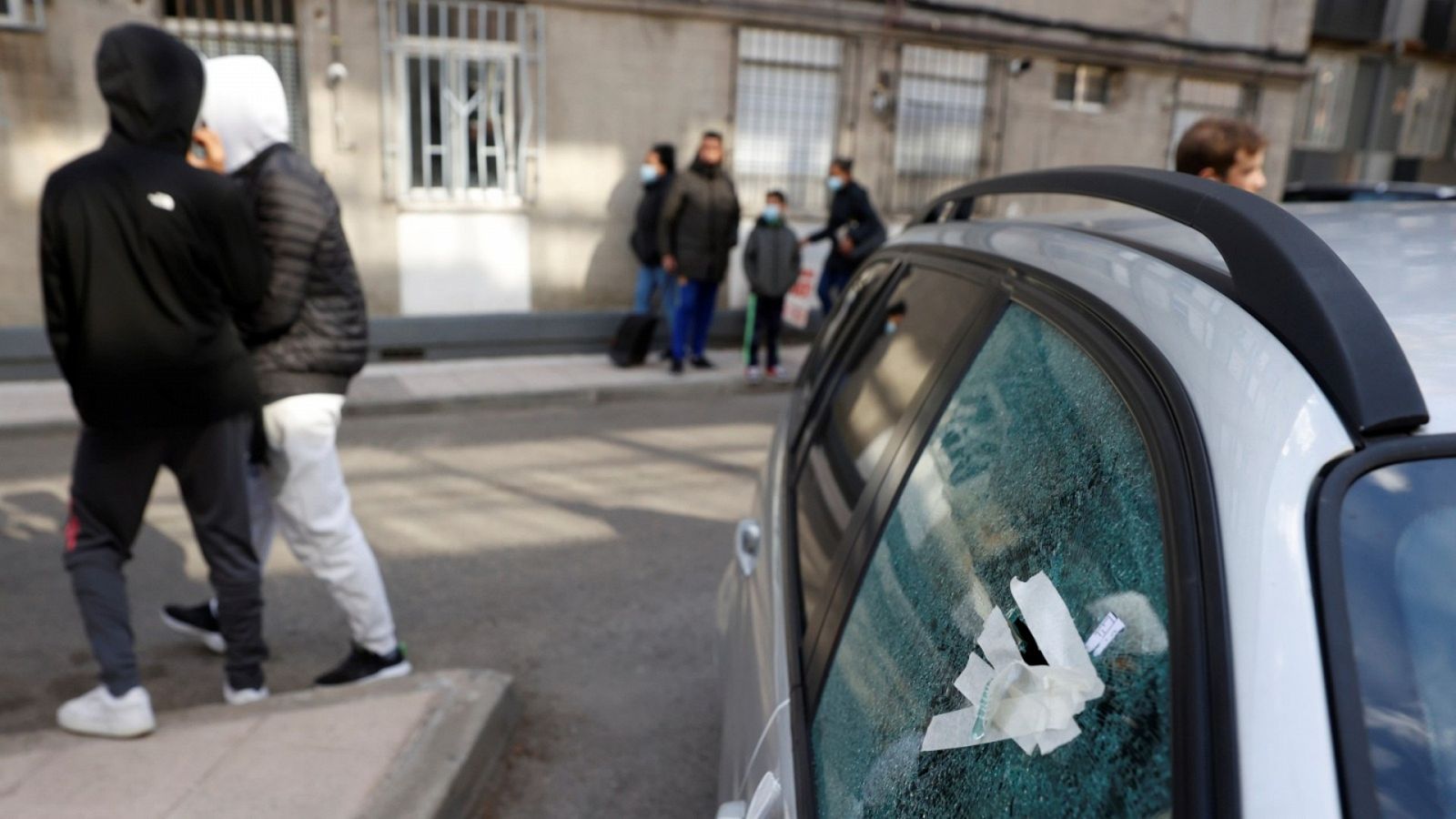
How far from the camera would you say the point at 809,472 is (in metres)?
2.27

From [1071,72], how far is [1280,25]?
11.0ft

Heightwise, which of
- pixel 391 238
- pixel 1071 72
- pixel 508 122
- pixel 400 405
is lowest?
pixel 400 405

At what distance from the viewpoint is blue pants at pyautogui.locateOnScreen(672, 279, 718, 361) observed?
352 inches

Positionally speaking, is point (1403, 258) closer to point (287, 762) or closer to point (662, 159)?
point (287, 762)

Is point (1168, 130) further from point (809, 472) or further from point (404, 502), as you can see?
point (809, 472)

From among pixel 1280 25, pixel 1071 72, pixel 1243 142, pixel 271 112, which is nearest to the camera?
pixel 271 112

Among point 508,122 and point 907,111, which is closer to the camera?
point 508,122

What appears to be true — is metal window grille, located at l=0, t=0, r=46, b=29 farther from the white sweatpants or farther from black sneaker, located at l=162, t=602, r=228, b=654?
the white sweatpants

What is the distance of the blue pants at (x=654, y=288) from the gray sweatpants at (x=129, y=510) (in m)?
6.28

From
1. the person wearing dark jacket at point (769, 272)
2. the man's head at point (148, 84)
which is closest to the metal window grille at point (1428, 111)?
the person wearing dark jacket at point (769, 272)

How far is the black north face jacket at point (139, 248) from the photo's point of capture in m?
2.77

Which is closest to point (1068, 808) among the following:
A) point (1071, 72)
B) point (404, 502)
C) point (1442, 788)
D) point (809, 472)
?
point (1442, 788)

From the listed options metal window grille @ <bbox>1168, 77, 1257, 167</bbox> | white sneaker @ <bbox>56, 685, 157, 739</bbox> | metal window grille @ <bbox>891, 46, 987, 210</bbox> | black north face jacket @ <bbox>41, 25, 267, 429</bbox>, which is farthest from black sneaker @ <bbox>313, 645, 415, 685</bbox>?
metal window grille @ <bbox>1168, 77, 1257, 167</bbox>

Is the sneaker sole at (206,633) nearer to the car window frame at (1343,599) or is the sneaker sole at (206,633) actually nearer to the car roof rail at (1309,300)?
the car roof rail at (1309,300)
